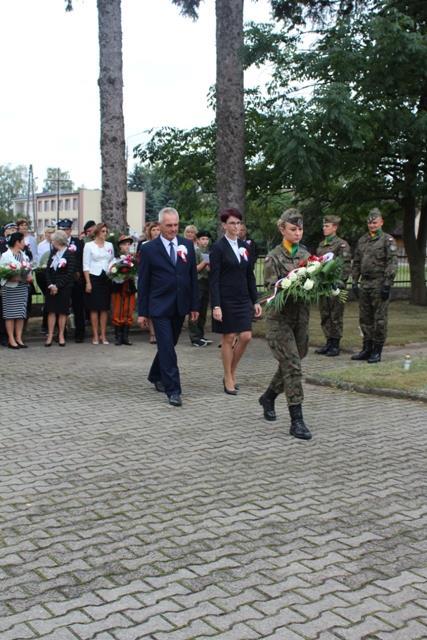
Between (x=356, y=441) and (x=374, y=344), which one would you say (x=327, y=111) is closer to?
(x=374, y=344)

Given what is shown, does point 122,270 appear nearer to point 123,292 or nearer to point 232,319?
point 123,292

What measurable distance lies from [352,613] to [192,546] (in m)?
1.12

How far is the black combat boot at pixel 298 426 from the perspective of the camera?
7137 mm

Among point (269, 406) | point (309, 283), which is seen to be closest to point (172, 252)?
point (269, 406)

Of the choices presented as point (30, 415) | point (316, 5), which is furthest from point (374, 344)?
point (316, 5)

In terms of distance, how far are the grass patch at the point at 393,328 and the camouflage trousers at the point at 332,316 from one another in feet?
2.61

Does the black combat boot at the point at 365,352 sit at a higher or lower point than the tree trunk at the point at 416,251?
lower

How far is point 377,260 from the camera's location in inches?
455

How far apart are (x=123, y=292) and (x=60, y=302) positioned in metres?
1.07

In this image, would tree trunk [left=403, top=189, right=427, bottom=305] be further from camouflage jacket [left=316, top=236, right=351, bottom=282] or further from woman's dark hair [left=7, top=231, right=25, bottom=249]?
woman's dark hair [left=7, top=231, right=25, bottom=249]

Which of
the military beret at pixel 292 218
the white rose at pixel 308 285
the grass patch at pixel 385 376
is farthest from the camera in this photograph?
the grass patch at pixel 385 376

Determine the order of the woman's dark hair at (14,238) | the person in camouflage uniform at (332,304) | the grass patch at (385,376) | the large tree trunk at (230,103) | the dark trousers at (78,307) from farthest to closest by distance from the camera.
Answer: the large tree trunk at (230,103), the dark trousers at (78,307), the woman's dark hair at (14,238), the person in camouflage uniform at (332,304), the grass patch at (385,376)

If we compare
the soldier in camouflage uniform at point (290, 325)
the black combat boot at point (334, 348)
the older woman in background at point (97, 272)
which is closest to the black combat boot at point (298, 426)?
the soldier in camouflage uniform at point (290, 325)

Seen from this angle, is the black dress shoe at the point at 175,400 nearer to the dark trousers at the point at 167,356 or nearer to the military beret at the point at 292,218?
the dark trousers at the point at 167,356
